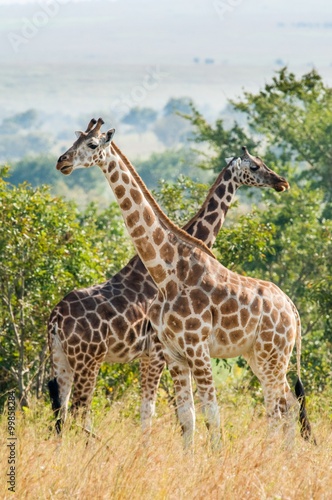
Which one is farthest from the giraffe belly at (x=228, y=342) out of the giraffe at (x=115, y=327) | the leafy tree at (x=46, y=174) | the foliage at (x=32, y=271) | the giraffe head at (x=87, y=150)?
the leafy tree at (x=46, y=174)

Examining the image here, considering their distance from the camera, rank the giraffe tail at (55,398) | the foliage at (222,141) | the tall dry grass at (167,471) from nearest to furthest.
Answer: the tall dry grass at (167,471)
the giraffe tail at (55,398)
the foliage at (222,141)

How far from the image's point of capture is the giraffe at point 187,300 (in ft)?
27.7

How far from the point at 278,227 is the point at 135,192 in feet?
29.0

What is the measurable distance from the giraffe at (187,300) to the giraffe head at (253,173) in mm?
1864

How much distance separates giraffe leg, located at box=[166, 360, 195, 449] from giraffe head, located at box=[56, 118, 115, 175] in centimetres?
183

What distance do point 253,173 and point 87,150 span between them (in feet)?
9.13

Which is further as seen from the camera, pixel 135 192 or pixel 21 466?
pixel 135 192

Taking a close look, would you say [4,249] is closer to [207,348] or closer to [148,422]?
[148,422]

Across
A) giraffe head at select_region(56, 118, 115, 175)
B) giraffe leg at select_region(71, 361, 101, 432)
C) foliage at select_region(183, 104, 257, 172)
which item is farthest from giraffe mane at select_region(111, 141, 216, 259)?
foliage at select_region(183, 104, 257, 172)

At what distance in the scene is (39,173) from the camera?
86062mm

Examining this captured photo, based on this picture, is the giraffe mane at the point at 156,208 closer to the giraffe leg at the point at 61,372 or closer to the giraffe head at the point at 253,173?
the giraffe leg at the point at 61,372

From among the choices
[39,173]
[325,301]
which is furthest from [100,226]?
[39,173]

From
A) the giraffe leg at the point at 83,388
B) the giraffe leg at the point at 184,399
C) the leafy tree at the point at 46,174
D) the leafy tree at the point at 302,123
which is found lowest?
the giraffe leg at the point at 184,399

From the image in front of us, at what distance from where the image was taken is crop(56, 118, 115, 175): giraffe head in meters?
8.16
